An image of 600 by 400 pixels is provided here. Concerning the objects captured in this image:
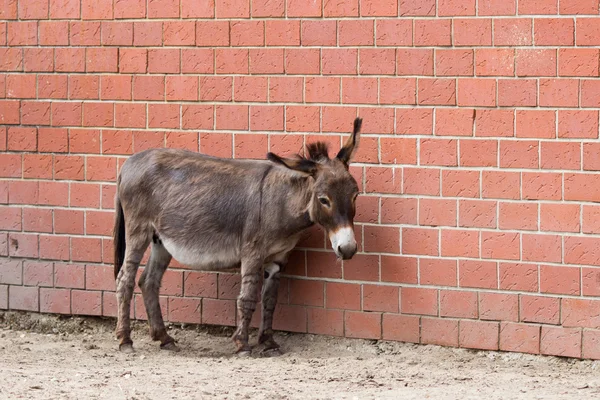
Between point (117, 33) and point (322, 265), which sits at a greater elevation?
point (117, 33)

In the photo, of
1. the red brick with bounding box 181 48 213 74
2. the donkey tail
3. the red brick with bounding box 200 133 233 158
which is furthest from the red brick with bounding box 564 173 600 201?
the donkey tail

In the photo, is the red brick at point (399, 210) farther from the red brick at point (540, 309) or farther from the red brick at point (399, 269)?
the red brick at point (540, 309)

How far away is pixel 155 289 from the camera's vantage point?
26.5 ft

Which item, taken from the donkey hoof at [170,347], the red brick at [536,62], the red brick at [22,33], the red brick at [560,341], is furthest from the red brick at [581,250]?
the red brick at [22,33]

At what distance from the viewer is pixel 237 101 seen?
320 inches

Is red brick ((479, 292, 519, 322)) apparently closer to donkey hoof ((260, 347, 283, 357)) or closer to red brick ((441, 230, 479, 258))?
red brick ((441, 230, 479, 258))

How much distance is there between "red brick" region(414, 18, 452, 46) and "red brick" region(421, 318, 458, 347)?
1894mm

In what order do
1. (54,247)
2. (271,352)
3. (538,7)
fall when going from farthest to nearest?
(54,247)
(271,352)
(538,7)

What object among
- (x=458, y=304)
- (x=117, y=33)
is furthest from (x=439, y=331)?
(x=117, y=33)

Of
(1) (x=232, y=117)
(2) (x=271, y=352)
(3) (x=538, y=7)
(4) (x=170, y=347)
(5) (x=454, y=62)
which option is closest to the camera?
(3) (x=538, y=7)

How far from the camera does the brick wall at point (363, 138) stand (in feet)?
23.5

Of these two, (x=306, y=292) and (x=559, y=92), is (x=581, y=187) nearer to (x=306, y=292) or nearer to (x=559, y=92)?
(x=559, y=92)

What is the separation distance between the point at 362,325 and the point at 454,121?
62.7 inches

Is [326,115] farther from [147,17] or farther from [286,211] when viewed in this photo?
[147,17]
